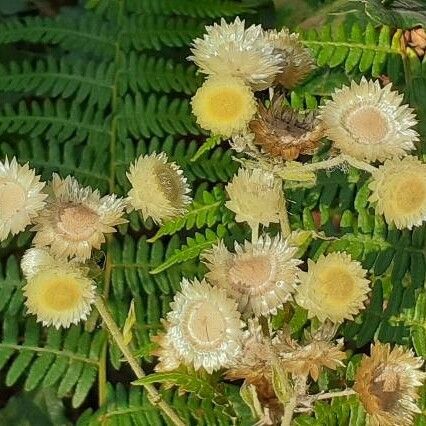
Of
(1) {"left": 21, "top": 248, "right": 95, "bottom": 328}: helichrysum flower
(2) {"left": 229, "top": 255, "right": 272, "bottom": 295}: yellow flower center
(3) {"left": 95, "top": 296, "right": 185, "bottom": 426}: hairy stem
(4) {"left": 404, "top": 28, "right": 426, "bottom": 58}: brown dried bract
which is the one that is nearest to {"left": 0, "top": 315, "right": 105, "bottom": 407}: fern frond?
(3) {"left": 95, "top": 296, "right": 185, "bottom": 426}: hairy stem

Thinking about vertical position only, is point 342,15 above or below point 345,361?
above

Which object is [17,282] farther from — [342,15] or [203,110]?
[342,15]

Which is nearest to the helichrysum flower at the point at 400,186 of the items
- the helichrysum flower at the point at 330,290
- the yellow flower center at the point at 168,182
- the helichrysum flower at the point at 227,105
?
the helichrysum flower at the point at 330,290

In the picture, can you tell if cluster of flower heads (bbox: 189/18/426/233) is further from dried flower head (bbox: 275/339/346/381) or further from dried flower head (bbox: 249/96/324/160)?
dried flower head (bbox: 275/339/346/381)

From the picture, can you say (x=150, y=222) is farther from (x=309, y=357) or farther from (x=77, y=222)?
(x=309, y=357)

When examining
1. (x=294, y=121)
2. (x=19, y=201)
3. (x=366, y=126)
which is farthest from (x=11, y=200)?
(x=366, y=126)

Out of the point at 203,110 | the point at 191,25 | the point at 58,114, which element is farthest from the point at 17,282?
the point at 191,25

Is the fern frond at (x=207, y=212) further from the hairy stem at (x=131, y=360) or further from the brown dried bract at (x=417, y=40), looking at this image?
the brown dried bract at (x=417, y=40)
